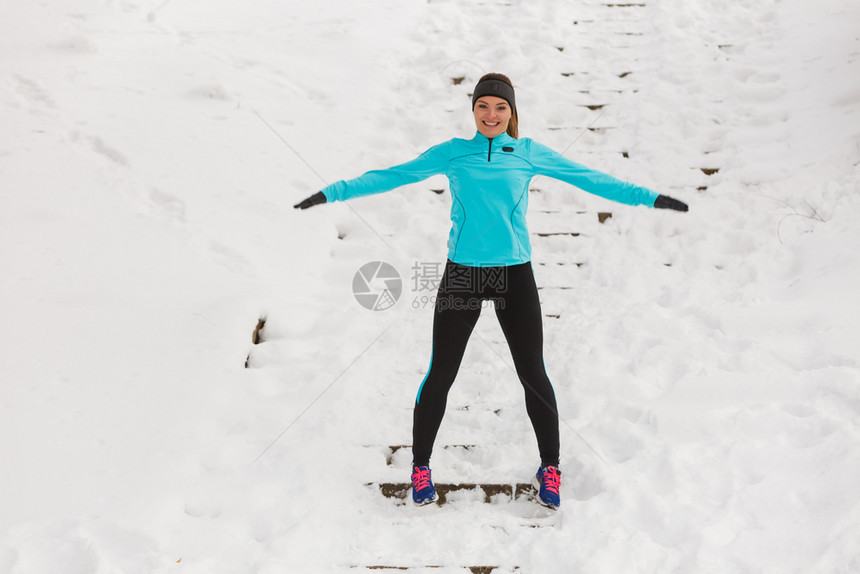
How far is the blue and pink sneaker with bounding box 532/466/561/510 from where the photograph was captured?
2.46 meters

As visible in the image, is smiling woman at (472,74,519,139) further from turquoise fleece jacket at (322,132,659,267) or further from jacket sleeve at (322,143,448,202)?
jacket sleeve at (322,143,448,202)

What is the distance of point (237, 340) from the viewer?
3299 mm

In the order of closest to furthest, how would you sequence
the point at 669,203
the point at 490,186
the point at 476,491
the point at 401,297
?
1. the point at 669,203
2. the point at 490,186
3. the point at 476,491
4. the point at 401,297

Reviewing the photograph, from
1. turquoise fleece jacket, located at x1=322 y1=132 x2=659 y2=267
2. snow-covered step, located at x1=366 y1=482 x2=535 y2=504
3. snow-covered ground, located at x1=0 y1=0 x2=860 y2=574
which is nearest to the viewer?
snow-covered ground, located at x1=0 y1=0 x2=860 y2=574

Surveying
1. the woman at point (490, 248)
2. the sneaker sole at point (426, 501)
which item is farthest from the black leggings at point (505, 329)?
Answer: the sneaker sole at point (426, 501)

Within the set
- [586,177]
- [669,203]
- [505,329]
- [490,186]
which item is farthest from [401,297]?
[669,203]

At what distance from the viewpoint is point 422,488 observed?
252cm

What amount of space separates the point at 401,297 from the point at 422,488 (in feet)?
5.00

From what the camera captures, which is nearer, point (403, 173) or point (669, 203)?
point (669, 203)

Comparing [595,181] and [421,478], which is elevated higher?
[595,181]

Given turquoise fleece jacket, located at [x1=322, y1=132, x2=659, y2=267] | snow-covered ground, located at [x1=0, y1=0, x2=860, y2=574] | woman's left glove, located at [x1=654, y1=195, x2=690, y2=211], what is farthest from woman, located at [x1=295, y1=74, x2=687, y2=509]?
snow-covered ground, located at [x1=0, y1=0, x2=860, y2=574]

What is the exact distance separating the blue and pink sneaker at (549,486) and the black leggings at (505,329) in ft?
0.11

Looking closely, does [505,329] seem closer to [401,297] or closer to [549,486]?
[549,486]

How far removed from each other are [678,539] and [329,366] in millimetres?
1765
